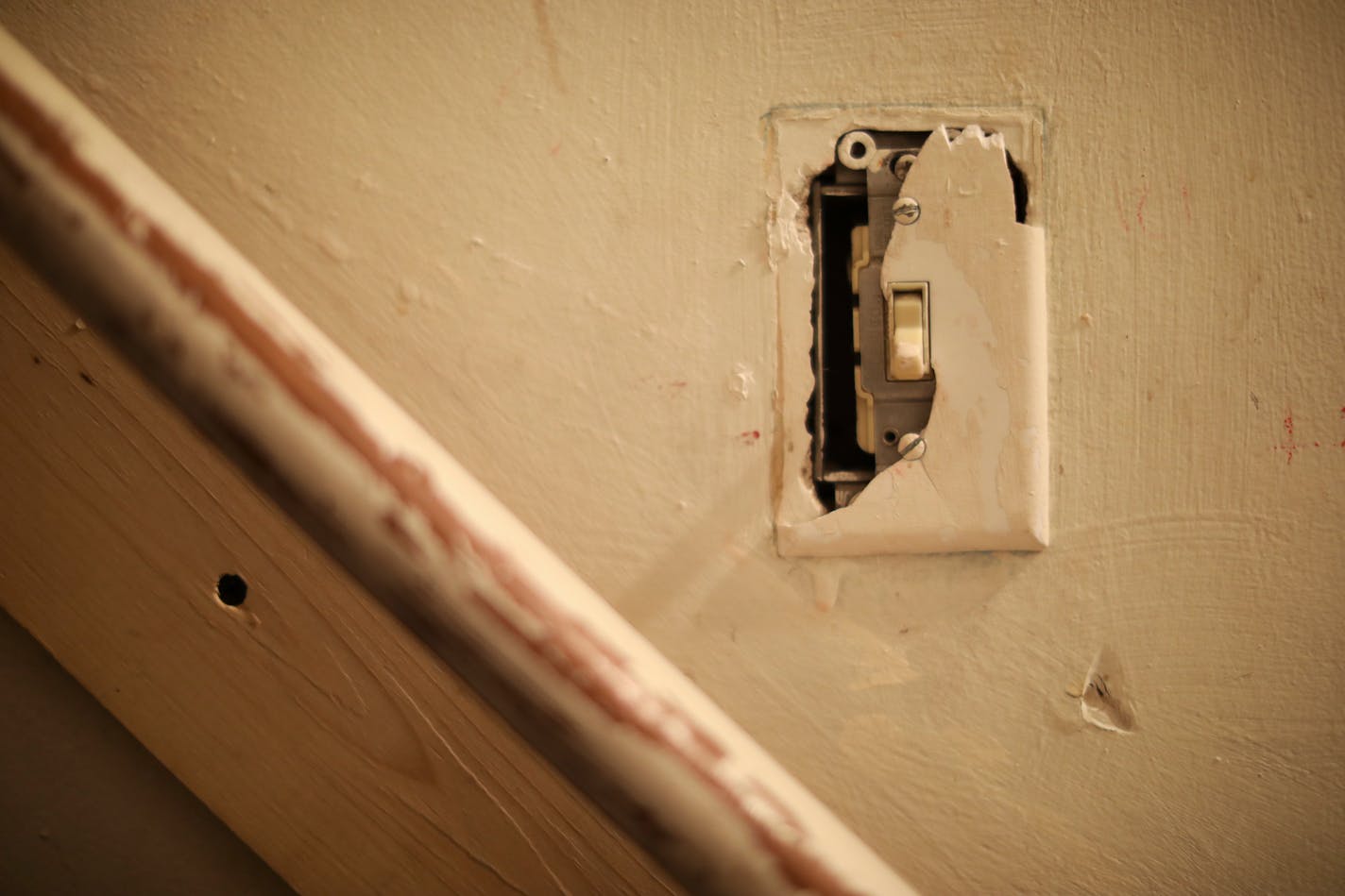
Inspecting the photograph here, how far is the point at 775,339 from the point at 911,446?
5.2 inches

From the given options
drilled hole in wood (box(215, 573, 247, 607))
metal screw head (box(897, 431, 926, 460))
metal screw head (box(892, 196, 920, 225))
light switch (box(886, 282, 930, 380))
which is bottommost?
drilled hole in wood (box(215, 573, 247, 607))

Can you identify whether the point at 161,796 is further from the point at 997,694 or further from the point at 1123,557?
the point at 1123,557

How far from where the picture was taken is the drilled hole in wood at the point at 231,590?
0.44 m

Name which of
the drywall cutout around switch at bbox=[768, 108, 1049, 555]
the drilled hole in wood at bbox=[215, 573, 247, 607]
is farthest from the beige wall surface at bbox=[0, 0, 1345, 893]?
the drilled hole in wood at bbox=[215, 573, 247, 607]

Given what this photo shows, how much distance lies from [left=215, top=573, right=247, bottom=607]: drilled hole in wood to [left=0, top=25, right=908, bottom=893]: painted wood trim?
17cm

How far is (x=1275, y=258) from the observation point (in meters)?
0.58

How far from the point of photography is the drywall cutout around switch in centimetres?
54

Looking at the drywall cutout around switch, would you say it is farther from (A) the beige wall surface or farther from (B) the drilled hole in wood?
(B) the drilled hole in wood

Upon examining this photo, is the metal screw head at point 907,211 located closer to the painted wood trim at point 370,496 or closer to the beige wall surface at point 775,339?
the beige wall surface at point 775,339

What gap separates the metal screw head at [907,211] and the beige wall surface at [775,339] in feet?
0.31

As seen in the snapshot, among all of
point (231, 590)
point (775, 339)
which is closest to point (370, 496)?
point (231, 590)

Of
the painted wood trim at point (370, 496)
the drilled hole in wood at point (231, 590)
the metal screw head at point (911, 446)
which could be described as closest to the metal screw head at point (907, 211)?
the metal screw head at point (911, 446)

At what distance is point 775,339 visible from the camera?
1.82 ft

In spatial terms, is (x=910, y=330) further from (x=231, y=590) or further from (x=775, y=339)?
(x=231, y=590)
